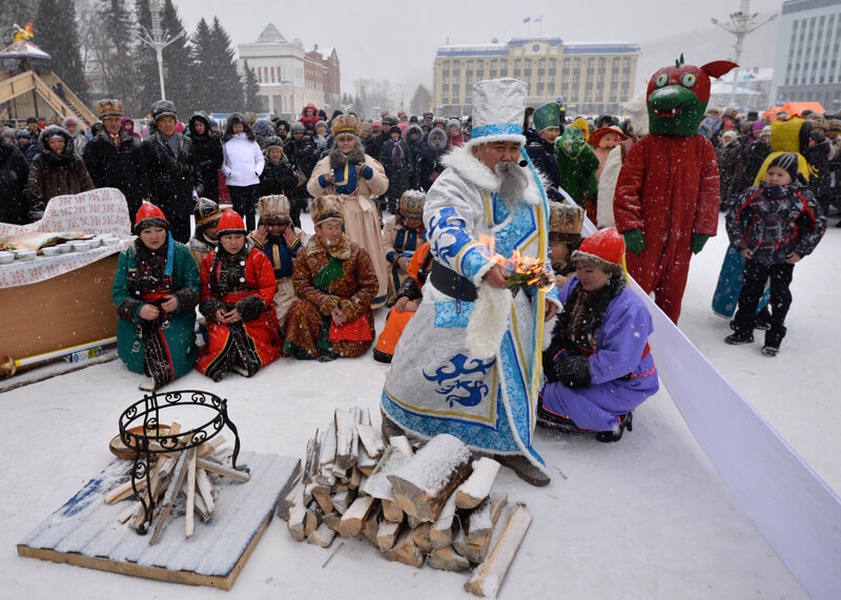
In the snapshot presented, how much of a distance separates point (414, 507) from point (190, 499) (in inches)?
42.4

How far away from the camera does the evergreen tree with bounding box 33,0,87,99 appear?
32.7m

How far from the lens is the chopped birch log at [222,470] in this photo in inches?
110

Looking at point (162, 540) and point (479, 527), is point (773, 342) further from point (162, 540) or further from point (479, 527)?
point (162, 540)

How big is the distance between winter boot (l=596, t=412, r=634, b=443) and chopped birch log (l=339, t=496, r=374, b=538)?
63.3 inches

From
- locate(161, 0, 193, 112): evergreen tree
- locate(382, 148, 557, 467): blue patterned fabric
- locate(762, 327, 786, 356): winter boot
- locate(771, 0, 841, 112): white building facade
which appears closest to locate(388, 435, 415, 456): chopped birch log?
locate(382, 148, 557, 467): blue patterned fabric

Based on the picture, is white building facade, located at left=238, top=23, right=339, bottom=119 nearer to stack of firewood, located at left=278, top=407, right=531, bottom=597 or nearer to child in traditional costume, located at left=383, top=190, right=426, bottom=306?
child in traditional costume, located at left=383, top=190, right=426, bottom=306

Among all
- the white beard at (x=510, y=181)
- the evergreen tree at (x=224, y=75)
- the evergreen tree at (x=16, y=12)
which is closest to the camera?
the white beard at (x=510, y=181)

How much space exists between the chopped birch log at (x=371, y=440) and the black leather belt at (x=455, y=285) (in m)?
0.81

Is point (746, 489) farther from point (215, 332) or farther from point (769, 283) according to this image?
point (215, 332)

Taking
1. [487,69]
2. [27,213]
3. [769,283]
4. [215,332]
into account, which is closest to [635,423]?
[769,283]

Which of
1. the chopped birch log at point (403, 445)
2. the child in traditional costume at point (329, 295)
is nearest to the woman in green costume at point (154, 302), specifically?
the child in traditional costume at point (329, 295)

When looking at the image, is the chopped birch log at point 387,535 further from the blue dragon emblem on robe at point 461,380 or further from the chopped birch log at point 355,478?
the blue dragon emblem on robe at point 461,380

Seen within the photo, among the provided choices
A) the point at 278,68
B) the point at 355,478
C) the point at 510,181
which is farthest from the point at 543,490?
the point at 278,68

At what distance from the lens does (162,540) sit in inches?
97.6
